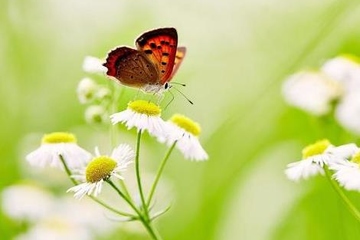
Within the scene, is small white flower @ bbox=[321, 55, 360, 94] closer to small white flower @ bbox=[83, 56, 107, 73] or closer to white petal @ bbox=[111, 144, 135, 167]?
small white flower @ bbox=[83, 56, 107, 73]

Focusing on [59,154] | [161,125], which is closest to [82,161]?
[59,154]

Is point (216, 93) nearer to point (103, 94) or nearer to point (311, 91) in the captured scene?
point (311, 91)

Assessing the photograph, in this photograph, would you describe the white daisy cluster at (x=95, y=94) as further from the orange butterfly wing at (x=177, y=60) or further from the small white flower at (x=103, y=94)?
the orange butterfly wing at (x=177, y=60)

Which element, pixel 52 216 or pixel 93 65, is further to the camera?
pixel 52 216

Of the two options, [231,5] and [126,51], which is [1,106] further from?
[126,51]

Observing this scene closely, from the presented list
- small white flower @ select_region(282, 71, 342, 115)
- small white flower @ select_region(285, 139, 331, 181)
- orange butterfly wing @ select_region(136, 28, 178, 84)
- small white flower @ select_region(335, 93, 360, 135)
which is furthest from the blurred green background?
orange butterfly wing @ select_region(136, 28, 178, 84)

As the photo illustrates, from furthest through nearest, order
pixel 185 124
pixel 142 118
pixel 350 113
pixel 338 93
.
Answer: pixel 338 93
pixel 350 113
pixel 185 124
pixel 142 118

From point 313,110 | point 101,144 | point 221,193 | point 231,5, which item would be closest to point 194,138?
point 313,110

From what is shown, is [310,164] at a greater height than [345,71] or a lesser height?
lesser
